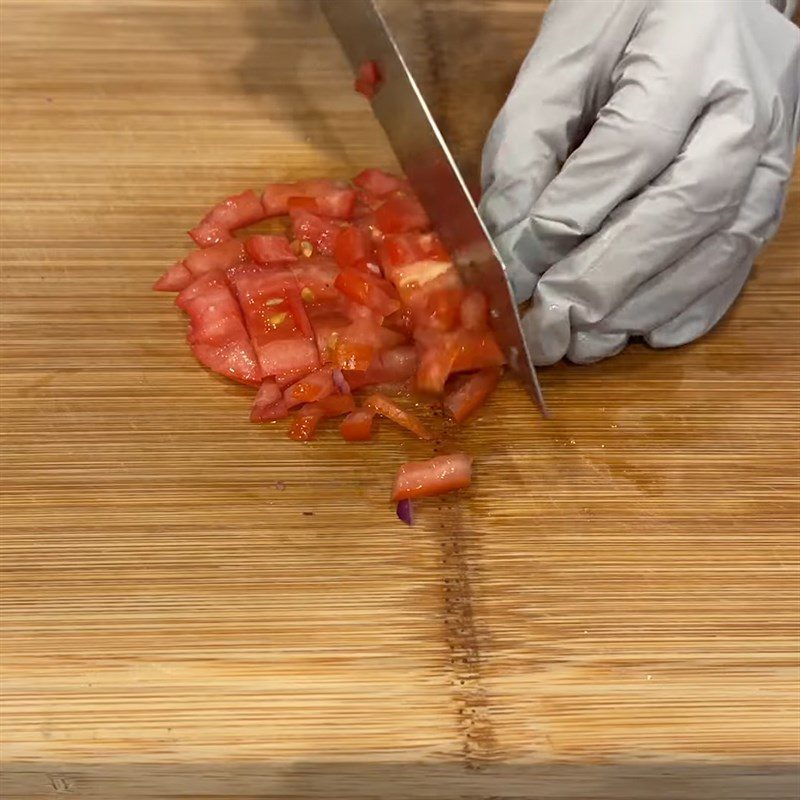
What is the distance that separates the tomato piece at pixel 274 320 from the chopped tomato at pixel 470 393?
0.71 feet

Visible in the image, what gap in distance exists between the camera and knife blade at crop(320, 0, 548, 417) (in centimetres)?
131

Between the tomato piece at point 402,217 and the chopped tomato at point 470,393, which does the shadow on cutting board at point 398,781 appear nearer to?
the chopped tomato at point 470,393

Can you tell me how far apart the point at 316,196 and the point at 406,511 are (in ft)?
2.02

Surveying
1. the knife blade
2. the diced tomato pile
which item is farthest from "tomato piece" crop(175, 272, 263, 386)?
the knife blade

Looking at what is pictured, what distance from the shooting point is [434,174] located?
143 cm

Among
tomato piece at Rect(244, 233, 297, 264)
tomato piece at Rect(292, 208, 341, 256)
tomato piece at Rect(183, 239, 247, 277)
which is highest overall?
tomato piece at Rect(183, 239, 247, 277)

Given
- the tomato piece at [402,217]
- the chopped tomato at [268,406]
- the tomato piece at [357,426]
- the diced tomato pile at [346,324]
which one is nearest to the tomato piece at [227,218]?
the diced tomato pile at [346,324]

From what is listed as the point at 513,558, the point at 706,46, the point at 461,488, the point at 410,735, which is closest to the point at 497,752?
the point at 410,735

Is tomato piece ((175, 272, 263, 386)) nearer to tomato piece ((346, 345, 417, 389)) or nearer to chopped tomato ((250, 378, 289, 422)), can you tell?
chopped tomato ((250, 378, 289, 422))

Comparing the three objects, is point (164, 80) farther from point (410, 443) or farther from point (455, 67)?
point (410, 443)

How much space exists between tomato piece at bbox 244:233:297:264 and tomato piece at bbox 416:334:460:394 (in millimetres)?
299

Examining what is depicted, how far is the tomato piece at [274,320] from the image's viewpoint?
134cm

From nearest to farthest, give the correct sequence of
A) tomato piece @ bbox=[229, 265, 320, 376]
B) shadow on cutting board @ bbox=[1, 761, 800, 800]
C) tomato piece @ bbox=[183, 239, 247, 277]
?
shadow on cutting board @ bbox=[1, 761, 800, 800]
tomato piece @ bbox=[229, 265, 320, 376]
tomato piece @ bbox=[183, 239, 247, 277]

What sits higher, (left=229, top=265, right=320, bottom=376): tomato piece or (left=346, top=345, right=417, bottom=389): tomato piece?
(left=229, top=265, right=320, bottom=376): tomato piece
